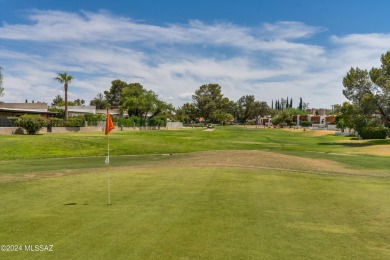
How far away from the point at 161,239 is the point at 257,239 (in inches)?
88.7

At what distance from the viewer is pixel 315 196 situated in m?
14.2

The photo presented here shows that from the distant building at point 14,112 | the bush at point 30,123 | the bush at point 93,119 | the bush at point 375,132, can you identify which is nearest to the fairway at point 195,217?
the bush at point 30,123

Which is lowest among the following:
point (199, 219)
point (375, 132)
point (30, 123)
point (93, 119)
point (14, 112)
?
point (199, 219)

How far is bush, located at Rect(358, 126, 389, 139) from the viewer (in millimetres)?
61906

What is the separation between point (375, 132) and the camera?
206 ft

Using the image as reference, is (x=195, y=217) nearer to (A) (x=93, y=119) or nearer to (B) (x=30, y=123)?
(B) (x=30, y=123)

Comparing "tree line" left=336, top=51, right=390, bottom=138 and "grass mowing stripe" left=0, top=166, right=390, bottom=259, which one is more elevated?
"tree line" left=336, top=51, right=390, bottom=138

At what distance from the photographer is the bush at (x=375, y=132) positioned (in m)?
61.9

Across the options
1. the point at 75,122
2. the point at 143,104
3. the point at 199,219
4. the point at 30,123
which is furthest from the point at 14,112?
the point at 199,219

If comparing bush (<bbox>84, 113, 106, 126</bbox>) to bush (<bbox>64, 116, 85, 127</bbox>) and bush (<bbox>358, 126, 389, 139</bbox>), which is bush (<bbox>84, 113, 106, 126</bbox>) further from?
bush (<bbox>358, 126, 389, 139</bbox>)

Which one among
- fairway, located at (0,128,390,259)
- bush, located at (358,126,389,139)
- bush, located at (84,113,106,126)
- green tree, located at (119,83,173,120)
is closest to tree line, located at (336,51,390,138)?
bush, located at (358,126,389,139)

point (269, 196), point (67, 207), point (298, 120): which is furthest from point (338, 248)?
point (298, 120)

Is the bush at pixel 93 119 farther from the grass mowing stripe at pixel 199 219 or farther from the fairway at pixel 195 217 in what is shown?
the grass mowing stripe at pixel 199 219

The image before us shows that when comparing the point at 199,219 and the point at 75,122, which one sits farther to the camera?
the point at 75,122
